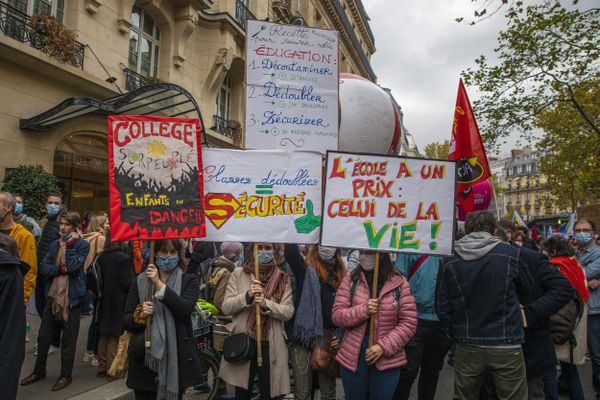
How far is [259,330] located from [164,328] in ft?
2.40

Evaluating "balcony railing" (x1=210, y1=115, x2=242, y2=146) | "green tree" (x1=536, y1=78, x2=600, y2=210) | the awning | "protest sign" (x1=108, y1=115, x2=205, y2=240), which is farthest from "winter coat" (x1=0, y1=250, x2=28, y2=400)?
"green tree" (x1=536, y1=78, x2=600, y2=210)

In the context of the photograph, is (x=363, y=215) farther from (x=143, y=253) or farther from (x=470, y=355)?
(x=143, y=253)

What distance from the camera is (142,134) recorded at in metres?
3.42

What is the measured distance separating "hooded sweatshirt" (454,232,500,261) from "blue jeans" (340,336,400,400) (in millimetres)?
989

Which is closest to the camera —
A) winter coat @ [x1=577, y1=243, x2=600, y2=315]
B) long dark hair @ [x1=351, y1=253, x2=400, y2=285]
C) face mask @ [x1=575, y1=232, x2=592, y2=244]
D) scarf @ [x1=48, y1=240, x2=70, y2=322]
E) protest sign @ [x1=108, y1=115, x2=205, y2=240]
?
protest sign @ [x1=108, y1=115, x2=205, y2=240]

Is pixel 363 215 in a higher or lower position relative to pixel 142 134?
lower

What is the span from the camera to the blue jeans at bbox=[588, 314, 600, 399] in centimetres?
485

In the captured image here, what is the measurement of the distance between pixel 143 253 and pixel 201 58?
38.7ft

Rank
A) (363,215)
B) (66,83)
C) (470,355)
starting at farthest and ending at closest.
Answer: (66,83) → (363,215) → (470,355)

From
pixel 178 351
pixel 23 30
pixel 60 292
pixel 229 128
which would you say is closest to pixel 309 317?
pixel 178 351

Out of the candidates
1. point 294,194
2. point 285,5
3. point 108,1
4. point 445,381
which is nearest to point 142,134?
point 294,194

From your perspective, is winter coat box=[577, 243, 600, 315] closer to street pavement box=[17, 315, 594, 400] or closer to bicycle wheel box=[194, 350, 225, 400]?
street pavement box=[17, 315, 594, 400]

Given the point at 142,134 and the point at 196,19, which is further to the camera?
the point at 196,19

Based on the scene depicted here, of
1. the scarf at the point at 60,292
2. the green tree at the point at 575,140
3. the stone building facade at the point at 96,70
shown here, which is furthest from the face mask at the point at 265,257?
the green tree at the point at 575,140
